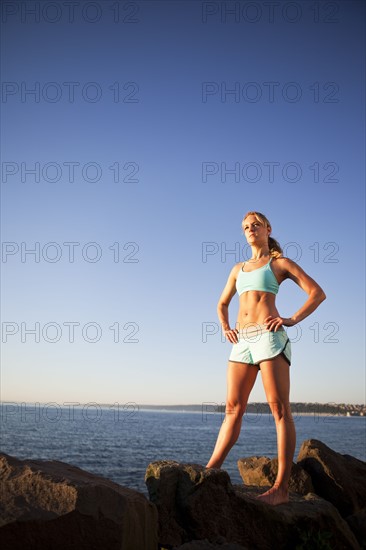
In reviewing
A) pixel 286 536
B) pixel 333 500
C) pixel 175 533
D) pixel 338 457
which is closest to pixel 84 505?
pixel 175 533

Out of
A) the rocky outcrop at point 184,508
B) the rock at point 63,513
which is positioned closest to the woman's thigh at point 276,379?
the rocky outcrop at point 184,508

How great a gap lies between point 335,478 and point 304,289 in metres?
2.69

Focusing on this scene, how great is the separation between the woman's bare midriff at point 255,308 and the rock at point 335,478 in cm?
236

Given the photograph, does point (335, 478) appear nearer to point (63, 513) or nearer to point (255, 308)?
point (255, 308)

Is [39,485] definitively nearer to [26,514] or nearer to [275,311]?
[26,514]

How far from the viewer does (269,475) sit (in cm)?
646

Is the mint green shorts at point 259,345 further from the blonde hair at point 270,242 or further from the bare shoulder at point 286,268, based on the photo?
the blonde hair at point 270,242

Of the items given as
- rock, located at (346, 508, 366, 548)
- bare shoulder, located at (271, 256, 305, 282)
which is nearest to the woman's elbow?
bare shoulder, located at (271, 256, 305, 282)

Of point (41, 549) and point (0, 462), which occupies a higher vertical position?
point (0, 462)

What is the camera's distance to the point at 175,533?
15.6 ft

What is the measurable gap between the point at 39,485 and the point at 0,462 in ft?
1.53

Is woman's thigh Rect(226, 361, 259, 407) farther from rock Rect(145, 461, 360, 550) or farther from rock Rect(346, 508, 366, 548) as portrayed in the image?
rock Rect(346, 508, 366, 548)

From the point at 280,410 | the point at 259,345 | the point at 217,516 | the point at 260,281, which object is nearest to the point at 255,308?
the point at 260,281

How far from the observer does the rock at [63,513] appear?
3.29m
